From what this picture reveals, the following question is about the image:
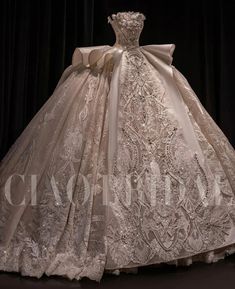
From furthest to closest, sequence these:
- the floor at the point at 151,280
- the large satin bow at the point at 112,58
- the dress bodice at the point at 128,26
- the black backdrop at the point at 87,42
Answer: the black backdrop at the point at 87,42, the dress bodice at the point at 128,26, the large satin bow at the point at 112,58, the floor at the point at 151,280

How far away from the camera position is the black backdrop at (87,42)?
2.30 metres

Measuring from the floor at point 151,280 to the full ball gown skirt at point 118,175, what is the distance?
0.04 metres

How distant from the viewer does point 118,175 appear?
160 centimetres

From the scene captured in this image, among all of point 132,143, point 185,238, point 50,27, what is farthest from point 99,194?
point 50,27

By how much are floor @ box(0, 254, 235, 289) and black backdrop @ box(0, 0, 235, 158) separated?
0.97 meters

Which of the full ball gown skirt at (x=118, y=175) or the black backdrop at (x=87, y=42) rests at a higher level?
the black backdrop at (x=87, y=42)

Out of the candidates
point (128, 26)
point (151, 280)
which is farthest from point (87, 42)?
point (151, 280)

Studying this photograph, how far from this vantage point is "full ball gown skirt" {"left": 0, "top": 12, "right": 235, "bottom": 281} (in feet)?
4.94

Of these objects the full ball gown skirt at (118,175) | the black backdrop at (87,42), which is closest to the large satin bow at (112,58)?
the full ball gown skirt at (118,175)

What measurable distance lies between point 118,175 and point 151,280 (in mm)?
374

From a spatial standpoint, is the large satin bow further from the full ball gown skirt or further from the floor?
the floor
